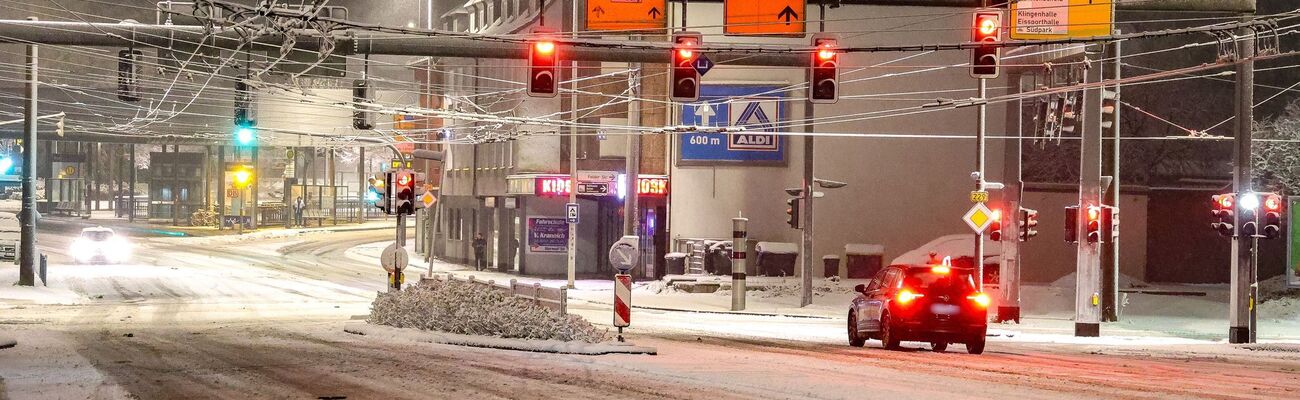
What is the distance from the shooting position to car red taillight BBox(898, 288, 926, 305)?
2114 centimetres

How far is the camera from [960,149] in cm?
4534

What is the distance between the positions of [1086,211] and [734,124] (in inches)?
732

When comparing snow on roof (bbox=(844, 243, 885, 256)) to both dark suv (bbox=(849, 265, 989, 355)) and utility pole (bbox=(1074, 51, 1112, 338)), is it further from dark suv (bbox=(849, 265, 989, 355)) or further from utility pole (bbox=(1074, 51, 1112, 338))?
dark suv (bbox=(849, 265, 989, 355))

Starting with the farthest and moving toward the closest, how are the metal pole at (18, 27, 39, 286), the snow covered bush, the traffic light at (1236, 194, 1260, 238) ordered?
the metal pole at (18, 27, 39, 286), the traffic light at (1236, 194, 1260, 238), the snow covered bush

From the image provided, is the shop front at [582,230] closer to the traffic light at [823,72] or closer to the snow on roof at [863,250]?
the snow on roof at [863,250]

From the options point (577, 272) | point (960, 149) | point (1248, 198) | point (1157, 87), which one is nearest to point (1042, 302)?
point (960, 149)

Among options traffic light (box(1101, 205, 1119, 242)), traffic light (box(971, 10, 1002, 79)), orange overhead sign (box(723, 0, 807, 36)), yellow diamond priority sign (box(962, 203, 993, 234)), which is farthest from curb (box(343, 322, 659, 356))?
yellow diamond priority sign (box(962, 203, 993, 234))

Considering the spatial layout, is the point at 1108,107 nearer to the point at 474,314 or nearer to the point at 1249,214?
the point at 1249,214

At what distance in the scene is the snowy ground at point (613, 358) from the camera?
14.2 meters

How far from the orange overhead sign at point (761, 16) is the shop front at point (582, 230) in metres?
20.9

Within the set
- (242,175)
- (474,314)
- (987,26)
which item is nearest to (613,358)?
(474,314)

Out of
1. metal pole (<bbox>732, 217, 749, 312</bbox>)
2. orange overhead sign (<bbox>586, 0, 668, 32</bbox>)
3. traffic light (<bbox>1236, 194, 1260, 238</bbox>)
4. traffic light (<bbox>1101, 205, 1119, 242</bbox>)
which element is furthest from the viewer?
metal pole (<bbox>732, 217, 749, 312</bbox>)

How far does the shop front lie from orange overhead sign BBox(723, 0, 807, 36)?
20882 millimetres

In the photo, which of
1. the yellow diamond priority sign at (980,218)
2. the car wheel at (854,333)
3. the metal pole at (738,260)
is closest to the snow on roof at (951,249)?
the metal pole at (738,260)
